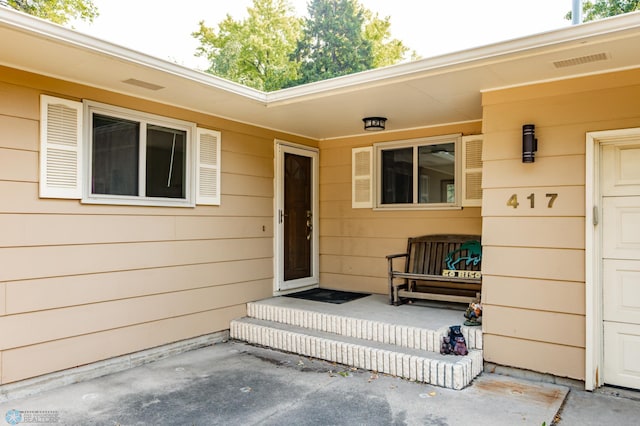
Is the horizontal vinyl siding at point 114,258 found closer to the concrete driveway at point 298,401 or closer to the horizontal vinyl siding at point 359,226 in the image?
the concrete driveway at point 298,401

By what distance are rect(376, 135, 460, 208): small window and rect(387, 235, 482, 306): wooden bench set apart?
1.54 feet

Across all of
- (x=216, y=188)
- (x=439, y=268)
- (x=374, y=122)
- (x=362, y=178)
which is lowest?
(x=439, y=268)

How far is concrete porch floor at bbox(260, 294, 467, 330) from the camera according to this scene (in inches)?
160

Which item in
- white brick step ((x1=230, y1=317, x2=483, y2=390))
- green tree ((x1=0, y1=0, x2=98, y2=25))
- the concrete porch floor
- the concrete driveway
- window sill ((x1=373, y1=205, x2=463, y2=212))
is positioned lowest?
the concrete driveway

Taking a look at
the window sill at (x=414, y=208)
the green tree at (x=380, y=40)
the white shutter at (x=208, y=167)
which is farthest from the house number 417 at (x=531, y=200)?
the green tree at (x=380, y=40)

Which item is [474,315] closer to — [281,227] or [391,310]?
[391,310]

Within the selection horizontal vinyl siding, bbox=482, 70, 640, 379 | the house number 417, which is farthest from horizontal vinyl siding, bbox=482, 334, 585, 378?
the house number 417

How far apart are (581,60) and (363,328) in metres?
2.78

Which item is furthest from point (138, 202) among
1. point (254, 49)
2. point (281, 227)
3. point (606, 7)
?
point (606, 7)

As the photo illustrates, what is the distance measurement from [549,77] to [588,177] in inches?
32.6

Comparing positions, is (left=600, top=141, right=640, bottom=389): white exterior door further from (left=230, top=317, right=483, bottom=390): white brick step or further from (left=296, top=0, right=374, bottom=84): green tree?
(left=296, top=0, right=374, bottom=84): green tree

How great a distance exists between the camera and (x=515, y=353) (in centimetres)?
356

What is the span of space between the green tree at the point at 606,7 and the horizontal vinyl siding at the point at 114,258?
556 inches

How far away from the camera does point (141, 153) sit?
161 inches
